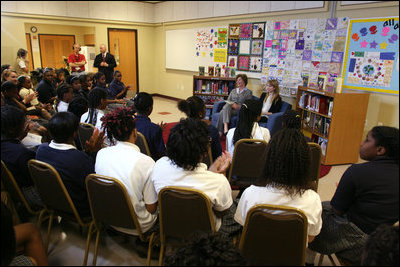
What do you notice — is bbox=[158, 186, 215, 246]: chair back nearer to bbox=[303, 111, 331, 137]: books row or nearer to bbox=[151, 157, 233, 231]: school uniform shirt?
bbox=[151, 157, 233, 231]: school uniform shirt

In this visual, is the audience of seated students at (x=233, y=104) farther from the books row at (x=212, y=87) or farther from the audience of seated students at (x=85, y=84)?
the audience of seated students at (x=85, y=84)

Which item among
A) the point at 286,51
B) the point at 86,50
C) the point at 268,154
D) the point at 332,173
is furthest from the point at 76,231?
the point at 86,50

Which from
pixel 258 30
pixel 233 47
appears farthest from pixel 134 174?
pixel 233 47

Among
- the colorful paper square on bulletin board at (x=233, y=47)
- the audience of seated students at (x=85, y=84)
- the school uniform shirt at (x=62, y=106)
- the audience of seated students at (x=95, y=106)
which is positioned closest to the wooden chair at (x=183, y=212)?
the audience of seated students at (x=95, y=106)

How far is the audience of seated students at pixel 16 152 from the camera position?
1.95 metres

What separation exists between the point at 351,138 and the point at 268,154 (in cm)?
324

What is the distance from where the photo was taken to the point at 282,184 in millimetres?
1471

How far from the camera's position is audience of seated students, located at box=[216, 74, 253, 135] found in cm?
525

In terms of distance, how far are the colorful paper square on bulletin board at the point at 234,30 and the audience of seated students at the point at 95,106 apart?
4478 millimetres

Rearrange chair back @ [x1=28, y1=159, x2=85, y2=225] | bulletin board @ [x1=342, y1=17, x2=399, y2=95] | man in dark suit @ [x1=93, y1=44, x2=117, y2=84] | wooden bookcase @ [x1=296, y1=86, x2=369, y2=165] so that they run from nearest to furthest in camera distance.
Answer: chair back @ [x1=28, y1=159, x2=85, y2=225], wooden bookcase @ [x1=296, y1=86, x2=369, y2=165], bulletin board @ [x1=342, y1=17, x2=399, y2=95], man in dark suit @ [x1=93, y1=44, x2=117, y2=84]

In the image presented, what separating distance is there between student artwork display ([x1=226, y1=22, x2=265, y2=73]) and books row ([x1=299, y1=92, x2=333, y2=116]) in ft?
5.47

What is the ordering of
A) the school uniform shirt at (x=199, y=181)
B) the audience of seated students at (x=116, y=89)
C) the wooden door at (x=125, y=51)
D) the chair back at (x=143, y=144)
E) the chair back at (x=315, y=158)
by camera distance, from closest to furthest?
the school uniform shirt at (x=199, y=181) → the chair back at (x=315, y=158) → the chair back at (x=143, y=144) → the audience of seated students at (x=116, y=89) → the wooden door at (x=125, y=51)

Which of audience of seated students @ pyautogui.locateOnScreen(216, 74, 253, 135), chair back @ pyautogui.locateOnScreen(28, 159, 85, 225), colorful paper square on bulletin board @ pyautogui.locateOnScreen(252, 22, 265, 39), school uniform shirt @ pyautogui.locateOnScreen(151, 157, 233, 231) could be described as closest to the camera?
school uniform shirt @ pyautogui.locateOnScreen(151, 157, 233, 231)

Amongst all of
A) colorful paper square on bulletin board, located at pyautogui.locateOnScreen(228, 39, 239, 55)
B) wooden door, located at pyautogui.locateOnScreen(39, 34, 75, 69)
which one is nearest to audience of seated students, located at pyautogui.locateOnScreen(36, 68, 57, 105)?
colorful paper square on bulletin board, located at pyautogui.locateOnScreen(228, 39, 239, 55)
